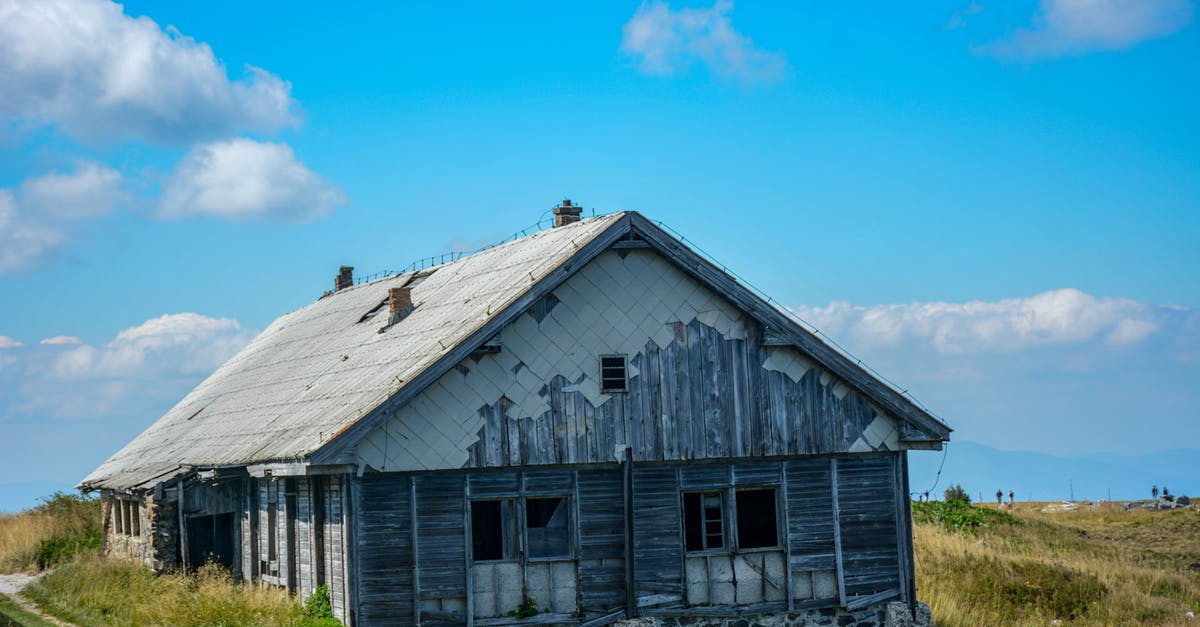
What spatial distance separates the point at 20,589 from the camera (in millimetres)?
27094

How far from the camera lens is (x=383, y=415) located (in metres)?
18.3

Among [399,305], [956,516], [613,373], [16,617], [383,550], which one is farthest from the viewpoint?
[956,516]

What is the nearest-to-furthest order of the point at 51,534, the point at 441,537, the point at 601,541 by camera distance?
the point at 441,537 < the point at 601,541 < the point at 51,534

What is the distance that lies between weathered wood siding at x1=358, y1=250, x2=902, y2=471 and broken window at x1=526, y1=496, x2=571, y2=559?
0.78 m

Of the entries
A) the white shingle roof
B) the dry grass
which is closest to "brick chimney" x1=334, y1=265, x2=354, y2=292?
the white shingle roof

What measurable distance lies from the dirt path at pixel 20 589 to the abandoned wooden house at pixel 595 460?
4.02 meters

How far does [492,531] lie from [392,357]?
3.60m

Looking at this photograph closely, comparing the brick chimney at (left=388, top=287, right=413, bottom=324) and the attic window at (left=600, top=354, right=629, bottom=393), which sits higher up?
the brick chimney at (left=388, top=287, right=413, bottom=324)

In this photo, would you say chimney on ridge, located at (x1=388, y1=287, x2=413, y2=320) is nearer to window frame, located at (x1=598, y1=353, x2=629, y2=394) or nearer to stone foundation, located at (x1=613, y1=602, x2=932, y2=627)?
window frame, located at (x1=598, y1=353, x2=629, y2=394)

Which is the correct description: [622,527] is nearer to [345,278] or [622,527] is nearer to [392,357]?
[392,357]

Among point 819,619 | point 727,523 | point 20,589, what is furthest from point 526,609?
point 20,589

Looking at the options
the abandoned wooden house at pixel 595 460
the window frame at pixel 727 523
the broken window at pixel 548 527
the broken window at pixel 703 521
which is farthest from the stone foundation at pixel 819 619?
the broken window at pixel 548 527

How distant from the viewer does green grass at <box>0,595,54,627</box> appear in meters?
22.1

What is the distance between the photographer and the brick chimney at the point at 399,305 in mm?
24328
